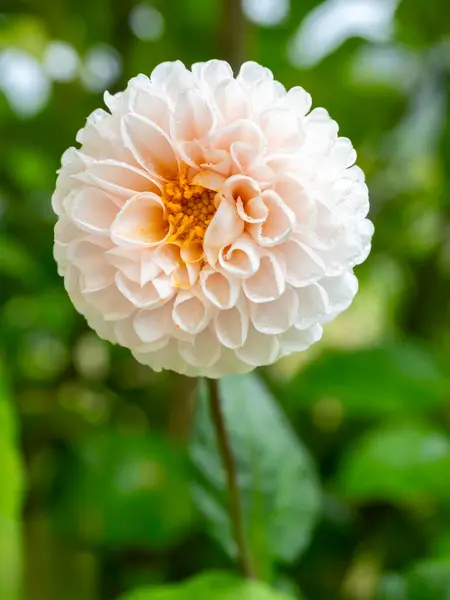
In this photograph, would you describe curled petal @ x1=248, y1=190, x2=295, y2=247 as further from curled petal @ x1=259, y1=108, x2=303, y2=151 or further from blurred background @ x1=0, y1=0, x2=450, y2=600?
blurred background @ x1=0, y1=0, x2=450, y2=600

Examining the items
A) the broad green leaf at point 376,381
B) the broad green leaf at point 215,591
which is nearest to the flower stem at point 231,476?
the broad green leaf at point 215,591

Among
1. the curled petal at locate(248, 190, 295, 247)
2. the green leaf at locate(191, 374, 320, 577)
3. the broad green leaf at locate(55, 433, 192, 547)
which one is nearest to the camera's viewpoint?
the curled petal at locate(248, 190, 295, 247)

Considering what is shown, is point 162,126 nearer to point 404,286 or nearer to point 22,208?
point 22,208

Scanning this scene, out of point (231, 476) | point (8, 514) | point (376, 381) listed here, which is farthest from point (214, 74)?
point (376, 381)

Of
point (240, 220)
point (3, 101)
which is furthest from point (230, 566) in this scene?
point (3, 101)

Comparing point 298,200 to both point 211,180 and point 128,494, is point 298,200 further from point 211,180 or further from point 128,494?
point 128,494

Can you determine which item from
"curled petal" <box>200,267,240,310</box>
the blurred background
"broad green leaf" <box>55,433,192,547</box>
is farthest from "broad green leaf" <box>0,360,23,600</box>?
"curled petal" <box>200,267,240,310</box>
